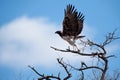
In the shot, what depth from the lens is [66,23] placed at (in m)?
7.80

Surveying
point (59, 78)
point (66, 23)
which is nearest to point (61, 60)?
point (59, 78)

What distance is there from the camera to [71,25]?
7793 millimetres

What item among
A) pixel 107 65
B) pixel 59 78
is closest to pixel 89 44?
pixel 107 65

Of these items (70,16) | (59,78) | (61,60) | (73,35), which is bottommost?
(59,78)

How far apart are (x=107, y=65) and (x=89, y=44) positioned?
2.74 ft

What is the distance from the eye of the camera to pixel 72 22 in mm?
7805

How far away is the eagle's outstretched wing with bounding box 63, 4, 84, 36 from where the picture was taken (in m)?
7.69

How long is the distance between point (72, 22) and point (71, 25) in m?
0.10

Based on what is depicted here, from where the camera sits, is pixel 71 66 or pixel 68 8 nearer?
pixel 68 8

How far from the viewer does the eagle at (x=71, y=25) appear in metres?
7.69

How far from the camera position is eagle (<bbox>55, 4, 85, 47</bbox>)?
7.69 meters

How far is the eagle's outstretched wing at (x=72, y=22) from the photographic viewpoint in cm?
769

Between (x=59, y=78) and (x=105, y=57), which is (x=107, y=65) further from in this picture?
(x=59, y=78)

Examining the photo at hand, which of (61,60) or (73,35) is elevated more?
(73,35)
